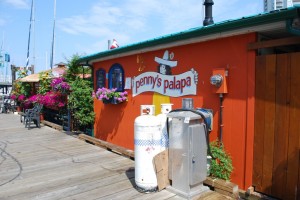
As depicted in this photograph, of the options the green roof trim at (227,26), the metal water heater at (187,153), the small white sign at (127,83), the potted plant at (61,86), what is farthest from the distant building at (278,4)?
the potted plant at (61,86)

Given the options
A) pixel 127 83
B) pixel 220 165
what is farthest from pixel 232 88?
pixel 127 83

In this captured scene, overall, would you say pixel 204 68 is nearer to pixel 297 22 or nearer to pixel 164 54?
pixel 164 54

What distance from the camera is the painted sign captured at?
18.9 feet

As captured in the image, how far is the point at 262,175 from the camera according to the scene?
449 cm

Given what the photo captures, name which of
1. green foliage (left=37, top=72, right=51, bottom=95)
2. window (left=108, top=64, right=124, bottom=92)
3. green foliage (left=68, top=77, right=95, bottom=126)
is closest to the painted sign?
window (left=108, top=64, right=124, bottom=92)

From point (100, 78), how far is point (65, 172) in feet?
13.5

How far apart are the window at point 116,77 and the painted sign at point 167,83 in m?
0.64

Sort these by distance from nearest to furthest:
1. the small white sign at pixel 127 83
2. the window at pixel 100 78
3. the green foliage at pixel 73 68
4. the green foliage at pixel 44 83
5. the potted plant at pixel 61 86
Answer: the small white sign at pixel 127 83
the window at pixel 100 78
the green foliage at pixel 73 68
the potted plant at pixel 61 86
the green foliage at pixel 44 83

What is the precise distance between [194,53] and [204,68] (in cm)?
43

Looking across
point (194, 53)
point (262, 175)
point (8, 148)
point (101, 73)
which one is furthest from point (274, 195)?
point (8, 148)

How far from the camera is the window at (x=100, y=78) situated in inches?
360

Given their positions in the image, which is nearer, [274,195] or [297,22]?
[297,22]

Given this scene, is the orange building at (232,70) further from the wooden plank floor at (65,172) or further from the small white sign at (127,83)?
the wooden plank floor at (65,172)

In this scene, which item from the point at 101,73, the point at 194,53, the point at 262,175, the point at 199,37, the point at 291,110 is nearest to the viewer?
the point at 291,110
